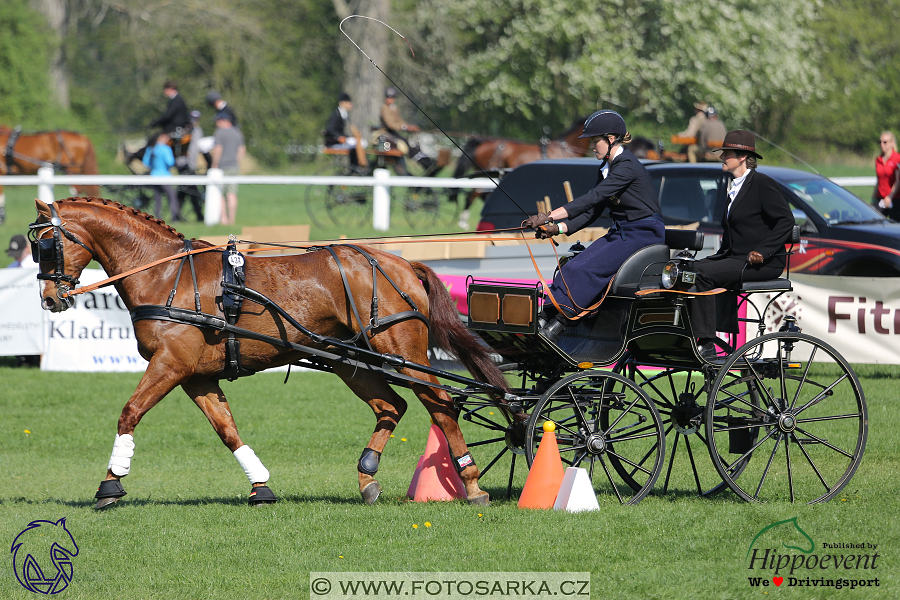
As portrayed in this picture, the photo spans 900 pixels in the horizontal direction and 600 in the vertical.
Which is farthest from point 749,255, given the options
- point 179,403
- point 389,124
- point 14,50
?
point 14,50

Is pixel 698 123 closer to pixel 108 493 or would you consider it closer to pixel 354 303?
pixel 354 303

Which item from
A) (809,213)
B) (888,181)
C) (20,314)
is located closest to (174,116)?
(20,314)

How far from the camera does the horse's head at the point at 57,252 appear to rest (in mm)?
6797

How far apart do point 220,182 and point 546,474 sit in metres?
11.9

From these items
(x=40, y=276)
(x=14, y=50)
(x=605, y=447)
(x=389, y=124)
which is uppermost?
(x=14, y=50)

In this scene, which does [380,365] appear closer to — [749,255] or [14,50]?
[749,255]

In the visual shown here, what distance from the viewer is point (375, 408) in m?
7.45

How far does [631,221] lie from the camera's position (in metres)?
7.02

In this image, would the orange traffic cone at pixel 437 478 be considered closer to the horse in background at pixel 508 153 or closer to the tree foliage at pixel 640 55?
the horse in background at pixel 508 153

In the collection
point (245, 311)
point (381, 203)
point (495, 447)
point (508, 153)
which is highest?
point (508, 153)

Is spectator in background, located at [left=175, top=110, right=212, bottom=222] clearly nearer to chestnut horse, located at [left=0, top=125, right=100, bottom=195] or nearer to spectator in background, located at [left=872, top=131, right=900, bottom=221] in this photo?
chestnut horse, located at [left=0, top=125, right=100, bottom=195]

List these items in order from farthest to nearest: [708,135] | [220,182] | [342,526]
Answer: [708,135]
[220,182]
[342,526]

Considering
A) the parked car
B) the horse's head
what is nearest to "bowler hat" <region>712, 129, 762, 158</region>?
the horse's head

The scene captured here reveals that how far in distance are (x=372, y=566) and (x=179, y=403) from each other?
6.39 meters
